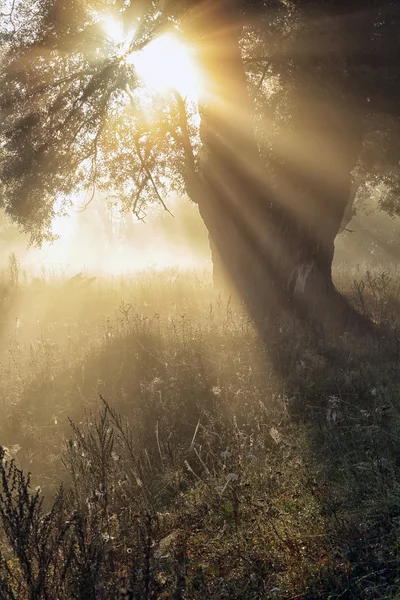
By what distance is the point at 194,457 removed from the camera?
6.43 m

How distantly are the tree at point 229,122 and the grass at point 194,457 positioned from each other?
6.14 feet

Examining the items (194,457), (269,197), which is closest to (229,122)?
(269,197)

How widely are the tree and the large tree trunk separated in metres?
0.03

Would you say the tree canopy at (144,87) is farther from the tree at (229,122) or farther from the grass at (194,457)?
the grass at (194,457)

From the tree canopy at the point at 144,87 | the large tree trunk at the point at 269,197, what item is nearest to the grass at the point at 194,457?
the large tree trunk at the point at 269,197

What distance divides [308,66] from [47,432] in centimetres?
787

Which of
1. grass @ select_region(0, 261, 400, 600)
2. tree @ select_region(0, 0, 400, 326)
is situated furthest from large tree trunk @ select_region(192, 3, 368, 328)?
grass @ select_region(0, 261, 400, 600)

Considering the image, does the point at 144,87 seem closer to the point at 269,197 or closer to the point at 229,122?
the point at 229,122

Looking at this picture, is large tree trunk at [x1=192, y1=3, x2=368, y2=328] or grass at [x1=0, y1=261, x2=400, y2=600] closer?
grass at [x1=0, y1=261, x2=400, y2=600]

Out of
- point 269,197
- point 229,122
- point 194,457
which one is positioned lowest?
point 194,457

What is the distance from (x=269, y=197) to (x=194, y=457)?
825cm

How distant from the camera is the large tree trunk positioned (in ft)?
41.4

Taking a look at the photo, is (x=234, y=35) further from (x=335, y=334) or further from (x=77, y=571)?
(x=77, y=571)

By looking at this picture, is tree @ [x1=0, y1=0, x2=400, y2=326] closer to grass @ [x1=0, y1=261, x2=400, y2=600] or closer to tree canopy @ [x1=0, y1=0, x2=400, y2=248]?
tree canopy @ [x1=0, y1=0, x2=400, y2=248]
